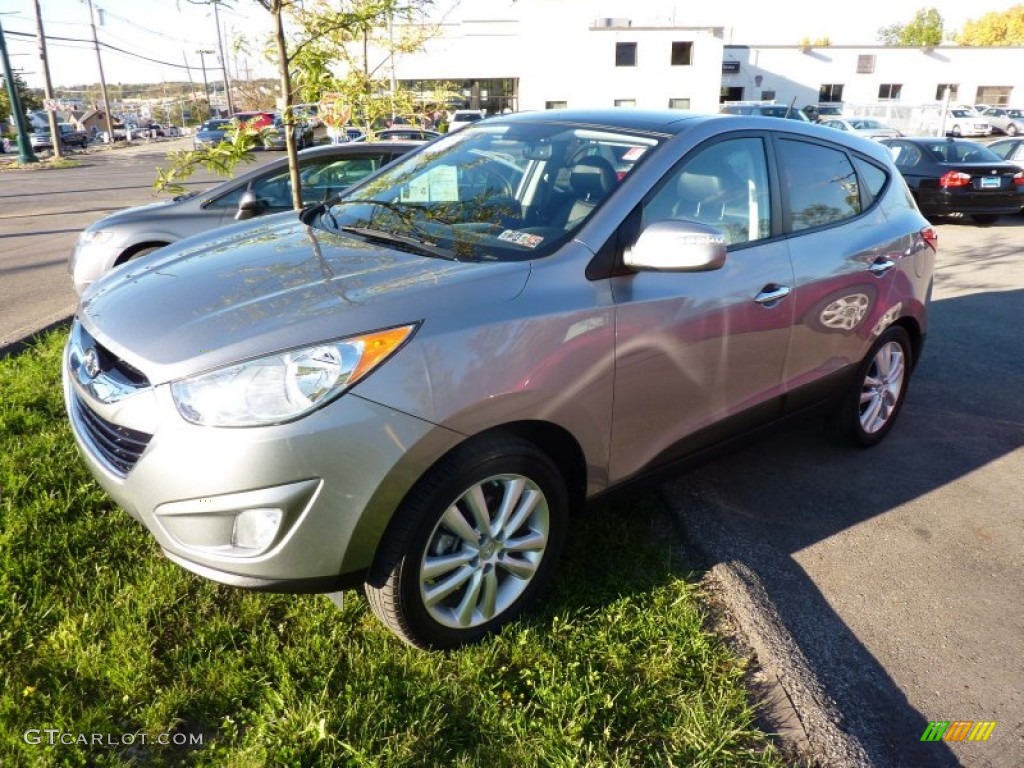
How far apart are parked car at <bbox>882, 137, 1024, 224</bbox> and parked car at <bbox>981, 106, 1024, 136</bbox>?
31.6m

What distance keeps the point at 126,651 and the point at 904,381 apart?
4.14 meters

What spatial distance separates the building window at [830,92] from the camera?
5466 centimetres

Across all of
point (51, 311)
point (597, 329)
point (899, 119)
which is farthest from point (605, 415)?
point (899, 119)

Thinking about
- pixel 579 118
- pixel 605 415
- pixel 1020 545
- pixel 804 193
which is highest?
pixel 579 118

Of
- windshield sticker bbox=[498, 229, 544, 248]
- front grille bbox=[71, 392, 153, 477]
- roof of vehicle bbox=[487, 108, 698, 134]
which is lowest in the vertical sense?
front grille bbox=[71, 392, 153, 477]

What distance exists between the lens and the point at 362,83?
582cm

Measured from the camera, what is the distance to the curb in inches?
89.5

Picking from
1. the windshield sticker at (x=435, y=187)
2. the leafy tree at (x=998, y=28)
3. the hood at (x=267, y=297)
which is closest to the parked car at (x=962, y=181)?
the windshield sticker at (x=435, y=187)

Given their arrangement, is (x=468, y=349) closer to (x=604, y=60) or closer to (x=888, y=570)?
(x=888, y=570)

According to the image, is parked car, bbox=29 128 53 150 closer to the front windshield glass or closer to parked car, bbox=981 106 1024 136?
the front windshield glass

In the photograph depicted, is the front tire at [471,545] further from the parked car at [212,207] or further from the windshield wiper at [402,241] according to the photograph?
the parked car at [212,207]

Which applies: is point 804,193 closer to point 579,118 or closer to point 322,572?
point 579,118

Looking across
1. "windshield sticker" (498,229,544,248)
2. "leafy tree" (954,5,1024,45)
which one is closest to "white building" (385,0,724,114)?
"windshield sticker" (498,229,544,248)

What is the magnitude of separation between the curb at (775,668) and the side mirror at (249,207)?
11.1ft
